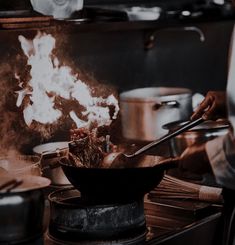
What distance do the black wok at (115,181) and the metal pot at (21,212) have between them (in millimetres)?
207

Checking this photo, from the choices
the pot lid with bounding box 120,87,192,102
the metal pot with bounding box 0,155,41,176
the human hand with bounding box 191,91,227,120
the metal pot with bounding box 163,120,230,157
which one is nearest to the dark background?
the pot lid with bounding box 120,87,192,102

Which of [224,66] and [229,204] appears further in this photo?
[224,66]

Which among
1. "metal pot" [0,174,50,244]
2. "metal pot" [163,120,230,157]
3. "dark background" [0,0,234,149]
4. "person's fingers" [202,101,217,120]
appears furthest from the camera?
"dark background" [0,0,234,149]

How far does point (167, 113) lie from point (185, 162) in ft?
3.96

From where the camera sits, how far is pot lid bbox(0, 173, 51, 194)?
2332mm

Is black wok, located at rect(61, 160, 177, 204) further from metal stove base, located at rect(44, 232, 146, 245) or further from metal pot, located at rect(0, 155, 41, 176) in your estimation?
metal pot, located at rect(0, 155, 41, 176)

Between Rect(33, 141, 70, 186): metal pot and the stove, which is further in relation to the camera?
Rect(33, 141, 70, 186): metal pot

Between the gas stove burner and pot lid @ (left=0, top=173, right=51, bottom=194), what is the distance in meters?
0.21

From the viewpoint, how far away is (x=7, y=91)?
3.58 m

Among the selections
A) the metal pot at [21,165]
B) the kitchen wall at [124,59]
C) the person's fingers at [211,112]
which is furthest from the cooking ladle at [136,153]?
the kitchen wall at [124,59]

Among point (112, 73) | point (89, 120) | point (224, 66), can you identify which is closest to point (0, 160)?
point (89, 120)

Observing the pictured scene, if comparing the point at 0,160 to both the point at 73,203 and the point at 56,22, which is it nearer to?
the point at 73,203

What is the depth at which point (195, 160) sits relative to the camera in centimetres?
264

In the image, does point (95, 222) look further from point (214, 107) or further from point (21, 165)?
point (214, 107)
